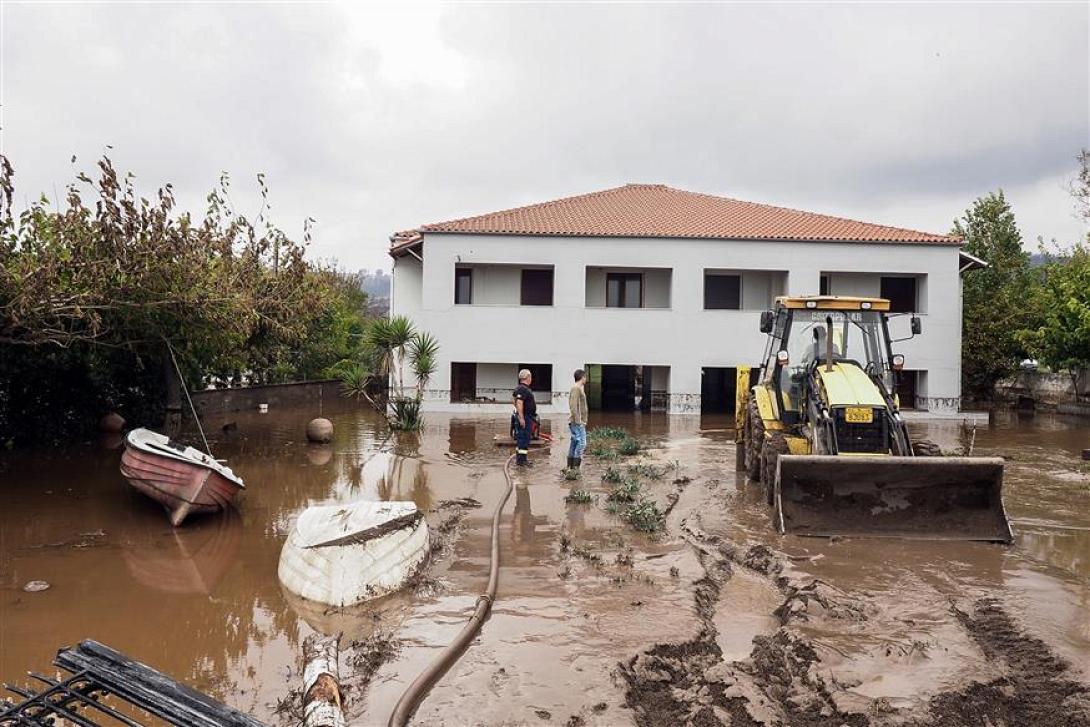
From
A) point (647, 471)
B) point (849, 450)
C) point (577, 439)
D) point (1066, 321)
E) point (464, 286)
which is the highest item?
point (464, 286)

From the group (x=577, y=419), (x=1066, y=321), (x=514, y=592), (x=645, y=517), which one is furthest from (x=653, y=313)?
(x=514, y=592)

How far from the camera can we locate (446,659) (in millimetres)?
5523

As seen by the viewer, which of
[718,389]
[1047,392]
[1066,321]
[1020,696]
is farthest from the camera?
[1047,392]

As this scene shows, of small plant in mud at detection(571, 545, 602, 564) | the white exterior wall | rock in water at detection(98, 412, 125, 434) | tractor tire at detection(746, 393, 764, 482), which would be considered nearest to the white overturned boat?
small plant in mud at detection(571, 545, 602, 564)

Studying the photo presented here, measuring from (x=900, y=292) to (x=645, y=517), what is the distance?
2079cm

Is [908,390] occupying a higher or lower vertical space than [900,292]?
lower

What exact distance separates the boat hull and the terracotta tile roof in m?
16.3

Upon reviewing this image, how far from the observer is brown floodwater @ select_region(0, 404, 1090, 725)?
213 inches

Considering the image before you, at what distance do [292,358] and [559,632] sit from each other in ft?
81.6

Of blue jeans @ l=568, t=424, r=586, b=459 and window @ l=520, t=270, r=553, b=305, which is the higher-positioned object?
window @ l=520, t=270, r=553, b=305

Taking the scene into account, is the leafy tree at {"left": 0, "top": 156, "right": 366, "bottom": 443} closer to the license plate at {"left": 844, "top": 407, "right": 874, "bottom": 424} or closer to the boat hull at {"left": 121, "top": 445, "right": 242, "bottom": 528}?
the boat hull at {"left": 121, "top": 445, "right": 242, "bottom": 528}

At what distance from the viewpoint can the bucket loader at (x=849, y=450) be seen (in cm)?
870

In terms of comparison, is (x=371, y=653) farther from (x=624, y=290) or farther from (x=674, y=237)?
(x=624, y=290)

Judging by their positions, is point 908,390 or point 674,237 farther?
point 908,390
